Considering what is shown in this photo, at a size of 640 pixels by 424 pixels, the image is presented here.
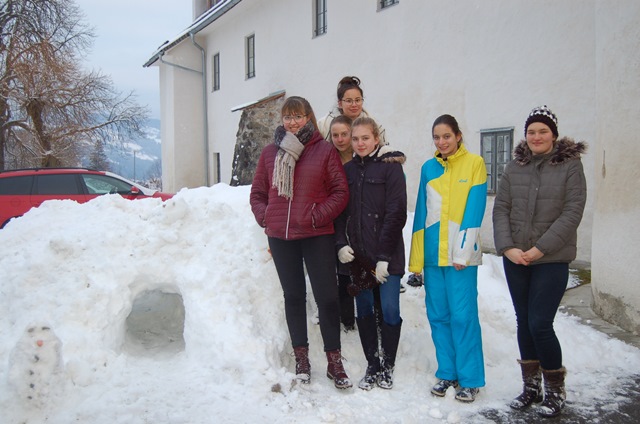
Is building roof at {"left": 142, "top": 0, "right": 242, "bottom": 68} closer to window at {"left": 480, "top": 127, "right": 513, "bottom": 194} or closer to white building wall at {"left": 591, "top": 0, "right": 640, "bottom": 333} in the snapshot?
window at {"left": 480, "top": 127, "right": 513, "bottom": 194}

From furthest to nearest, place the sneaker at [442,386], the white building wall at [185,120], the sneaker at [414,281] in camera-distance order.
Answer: the white building wall at [185,120] < the sneaker at [414,281] < the sneaker at [442,386]

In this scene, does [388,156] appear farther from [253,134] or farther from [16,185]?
[253,134]

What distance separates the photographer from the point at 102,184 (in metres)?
9.68

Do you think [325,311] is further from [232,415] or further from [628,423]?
[628,423]

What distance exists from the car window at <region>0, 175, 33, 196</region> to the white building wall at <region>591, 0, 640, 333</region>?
9.29 meters

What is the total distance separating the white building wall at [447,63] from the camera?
7.53 metres

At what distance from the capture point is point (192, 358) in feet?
11.9

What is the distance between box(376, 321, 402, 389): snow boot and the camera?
3533mm

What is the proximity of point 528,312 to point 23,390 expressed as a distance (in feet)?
10.7

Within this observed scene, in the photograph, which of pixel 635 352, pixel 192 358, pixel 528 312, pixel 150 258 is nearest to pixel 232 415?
pixel 192 358

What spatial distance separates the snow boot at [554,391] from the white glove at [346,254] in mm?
1485

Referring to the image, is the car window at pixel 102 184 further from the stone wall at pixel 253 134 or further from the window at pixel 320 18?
the window at pixel 320 18

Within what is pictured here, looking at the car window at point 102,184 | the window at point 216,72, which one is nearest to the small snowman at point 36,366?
the car window at point 102,184

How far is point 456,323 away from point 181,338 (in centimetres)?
238
